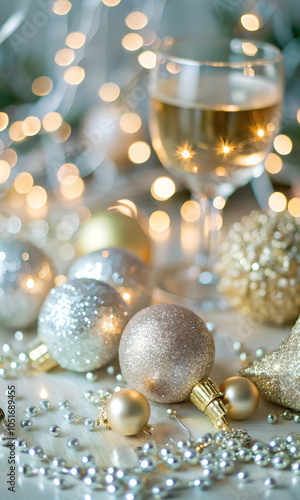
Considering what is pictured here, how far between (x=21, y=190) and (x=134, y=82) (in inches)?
13.2

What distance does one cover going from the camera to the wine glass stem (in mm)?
901

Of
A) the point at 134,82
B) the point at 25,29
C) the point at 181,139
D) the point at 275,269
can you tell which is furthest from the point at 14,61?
the point at 275,269

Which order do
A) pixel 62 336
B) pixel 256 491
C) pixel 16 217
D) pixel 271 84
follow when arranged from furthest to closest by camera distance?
1. pixel 16 217
2. pixel 271 84
3. pixel 62 336
4. pixel 256 491

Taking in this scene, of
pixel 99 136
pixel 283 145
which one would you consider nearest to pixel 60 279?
pixel 99 136

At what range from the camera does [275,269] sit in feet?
2.42

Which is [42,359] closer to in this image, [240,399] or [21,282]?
[21,282]

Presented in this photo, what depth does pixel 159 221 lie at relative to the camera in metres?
1.10

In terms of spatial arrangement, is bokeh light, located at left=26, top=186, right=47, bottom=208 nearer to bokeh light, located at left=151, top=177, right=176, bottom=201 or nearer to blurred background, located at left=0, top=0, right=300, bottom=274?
blurred background, located at left=0, top=0, right=300, bottom=274

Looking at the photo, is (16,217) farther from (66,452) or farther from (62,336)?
(66,452)

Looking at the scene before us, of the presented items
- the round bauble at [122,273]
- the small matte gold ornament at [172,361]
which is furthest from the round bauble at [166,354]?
the round bauble at [122,273]

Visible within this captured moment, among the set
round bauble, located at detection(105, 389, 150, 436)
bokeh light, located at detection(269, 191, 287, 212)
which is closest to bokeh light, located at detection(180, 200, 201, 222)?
bokeh light, located at detection(269, 191, 287, 212)

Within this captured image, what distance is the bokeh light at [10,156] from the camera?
1.19 meters

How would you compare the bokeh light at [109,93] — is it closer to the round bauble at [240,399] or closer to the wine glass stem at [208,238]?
the wine glass stem at [208,238]

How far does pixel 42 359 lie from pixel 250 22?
82 cm
